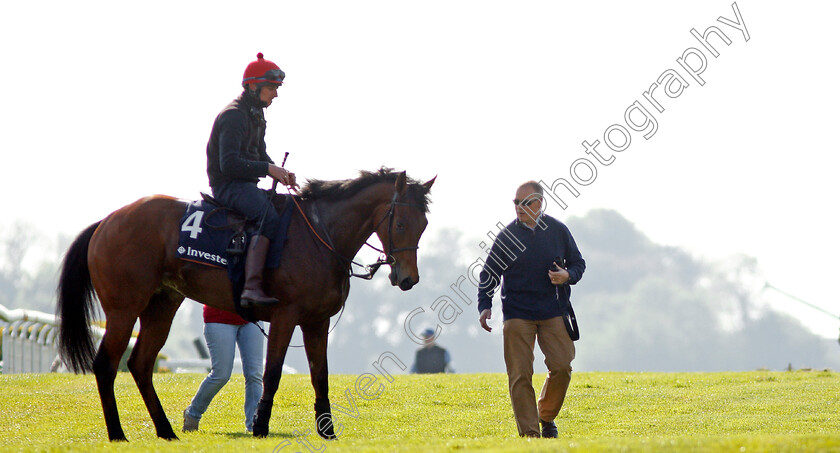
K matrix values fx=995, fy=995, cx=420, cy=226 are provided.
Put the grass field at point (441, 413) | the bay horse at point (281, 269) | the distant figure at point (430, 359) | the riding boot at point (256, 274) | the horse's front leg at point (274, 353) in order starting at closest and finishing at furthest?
the grass field at point (441, 413)
the riding boot at point (256, 274)
the horse's front leg at point (274, 353)
the bay horse at point (281, 269)
the distant figure at point (430, 359)

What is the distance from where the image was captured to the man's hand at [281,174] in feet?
30.2

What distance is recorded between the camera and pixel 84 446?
26.7ft

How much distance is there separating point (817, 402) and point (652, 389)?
2475 millimetres

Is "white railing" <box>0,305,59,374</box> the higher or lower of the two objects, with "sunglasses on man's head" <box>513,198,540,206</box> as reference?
lower

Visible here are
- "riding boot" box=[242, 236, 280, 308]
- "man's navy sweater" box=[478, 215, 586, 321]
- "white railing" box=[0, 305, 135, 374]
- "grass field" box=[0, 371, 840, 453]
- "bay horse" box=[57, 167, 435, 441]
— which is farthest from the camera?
"white railing" box=[0, 305, 135, 374]

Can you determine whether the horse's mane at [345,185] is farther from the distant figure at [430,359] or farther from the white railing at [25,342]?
the white railing at [25,342]

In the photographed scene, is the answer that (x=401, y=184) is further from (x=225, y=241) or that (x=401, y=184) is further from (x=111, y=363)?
(x=111, y=363)

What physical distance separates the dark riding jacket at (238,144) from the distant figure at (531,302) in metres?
2.41

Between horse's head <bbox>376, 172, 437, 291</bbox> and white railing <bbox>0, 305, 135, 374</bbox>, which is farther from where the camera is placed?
white railing <bbox>0, 305, 135, 374</bbox>

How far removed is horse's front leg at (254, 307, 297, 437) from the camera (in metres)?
8.93

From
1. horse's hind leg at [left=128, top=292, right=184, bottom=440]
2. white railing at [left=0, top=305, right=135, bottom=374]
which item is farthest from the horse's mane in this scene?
white railing at [left=0, top=305, right=135, bottom=374]

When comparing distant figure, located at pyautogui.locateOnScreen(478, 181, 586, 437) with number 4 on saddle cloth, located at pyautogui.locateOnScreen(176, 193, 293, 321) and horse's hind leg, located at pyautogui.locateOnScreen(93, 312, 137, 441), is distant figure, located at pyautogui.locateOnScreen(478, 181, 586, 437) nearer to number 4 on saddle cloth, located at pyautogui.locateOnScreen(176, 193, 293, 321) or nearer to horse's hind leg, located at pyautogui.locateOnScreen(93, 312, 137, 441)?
number 4 on saddle cloth, located at pyautogui.locateOnScreen(176, 193, 293, 321)

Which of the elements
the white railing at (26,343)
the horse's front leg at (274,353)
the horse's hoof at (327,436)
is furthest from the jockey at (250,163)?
the white railing at (26,343)

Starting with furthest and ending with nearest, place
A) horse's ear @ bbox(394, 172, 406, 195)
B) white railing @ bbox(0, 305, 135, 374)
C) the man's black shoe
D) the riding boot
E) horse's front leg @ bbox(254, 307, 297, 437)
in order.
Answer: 1. white railing @ bbox(0, 305, 135, 374)
2. the man's black shoe
3. horse's ear @ bbox(394, 172, 406, 195)
4. horse's front leg @ bbox(254, 307, 297, 437)
5. the riding boot
